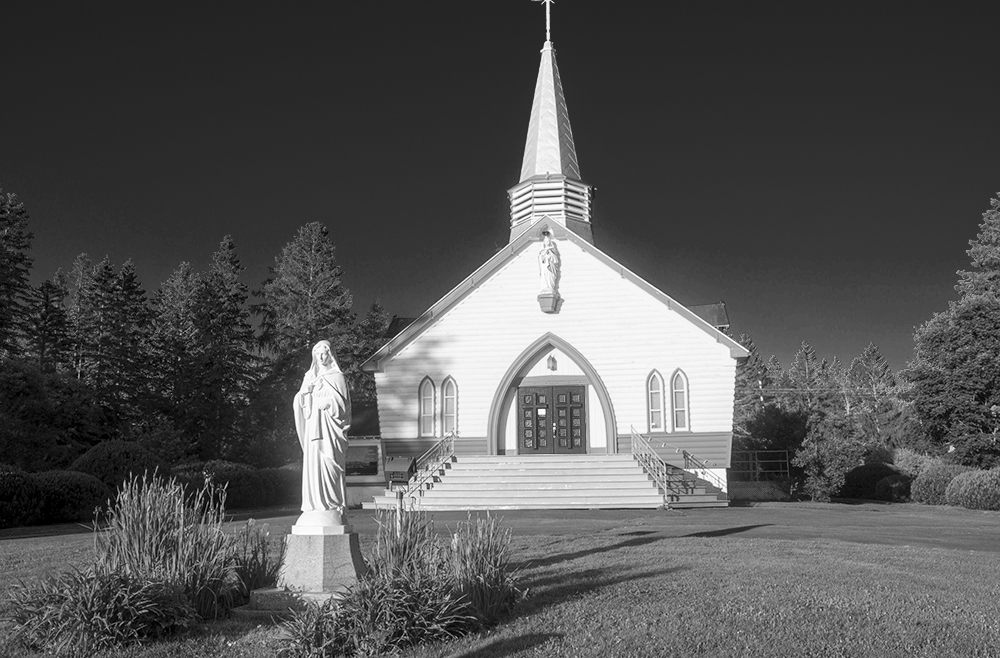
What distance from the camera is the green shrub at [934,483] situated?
101 feet

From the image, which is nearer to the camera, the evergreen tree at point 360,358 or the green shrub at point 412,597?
the green shrub at point 412,597

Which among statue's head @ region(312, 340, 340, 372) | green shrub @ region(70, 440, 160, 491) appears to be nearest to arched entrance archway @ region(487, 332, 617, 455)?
green shrub @ region(70, 440, 160, 491)

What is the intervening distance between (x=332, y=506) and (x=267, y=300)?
42.6m

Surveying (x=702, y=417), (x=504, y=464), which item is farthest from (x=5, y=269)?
(x=702, y=417)

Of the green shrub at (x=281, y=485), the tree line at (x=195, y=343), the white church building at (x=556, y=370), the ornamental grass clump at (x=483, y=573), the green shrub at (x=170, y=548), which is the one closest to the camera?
the ornamental grass clump at (x=483, y=573)

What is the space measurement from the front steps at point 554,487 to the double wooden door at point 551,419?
239cm

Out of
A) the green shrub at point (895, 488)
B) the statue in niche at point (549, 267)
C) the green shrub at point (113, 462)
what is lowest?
the green shrub at point (895, 488)

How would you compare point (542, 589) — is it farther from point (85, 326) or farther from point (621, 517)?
point (85, 326)

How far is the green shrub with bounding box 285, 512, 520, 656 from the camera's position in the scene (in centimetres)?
803

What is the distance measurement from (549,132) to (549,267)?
9.18 m

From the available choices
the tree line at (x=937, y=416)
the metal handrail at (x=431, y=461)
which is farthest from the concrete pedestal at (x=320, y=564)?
the tree line at (x=937, y=416)

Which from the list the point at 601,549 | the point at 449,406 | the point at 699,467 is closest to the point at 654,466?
the point at 699,467

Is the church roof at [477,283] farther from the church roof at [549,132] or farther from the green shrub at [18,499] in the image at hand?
the green shrub at [18,499]

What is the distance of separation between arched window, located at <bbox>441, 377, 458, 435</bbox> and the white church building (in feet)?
0.12
